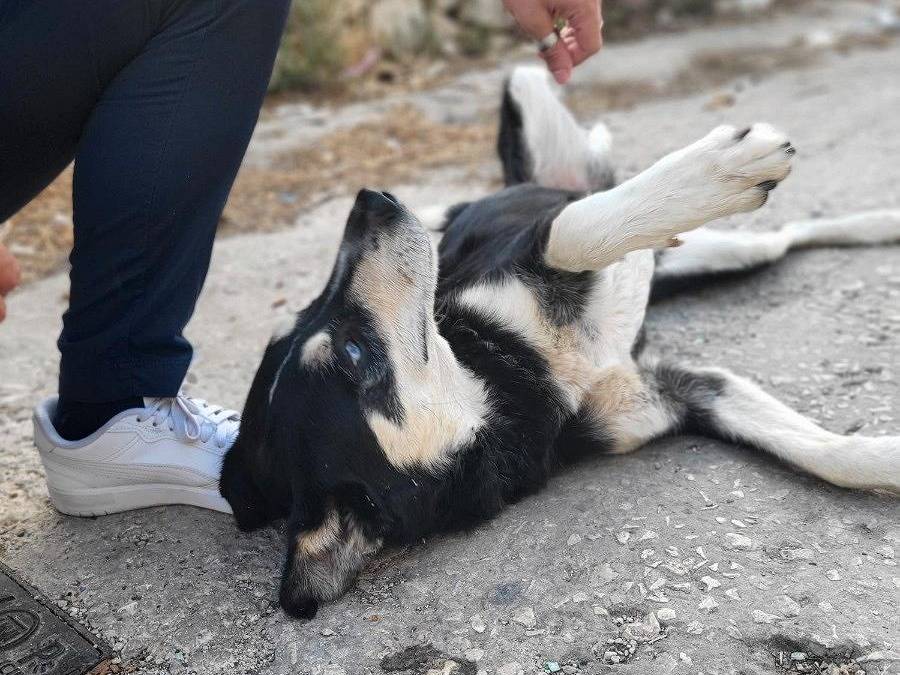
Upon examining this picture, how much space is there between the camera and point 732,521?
2.19 m

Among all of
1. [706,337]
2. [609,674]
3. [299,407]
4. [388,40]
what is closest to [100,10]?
[299,407]

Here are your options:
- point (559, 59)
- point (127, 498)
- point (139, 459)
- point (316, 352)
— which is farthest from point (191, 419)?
point (559, 59)

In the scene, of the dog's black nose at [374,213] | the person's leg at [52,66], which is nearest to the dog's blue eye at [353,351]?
the dog's black nose at [374,213]

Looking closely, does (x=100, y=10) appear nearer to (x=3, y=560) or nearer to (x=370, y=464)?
(x=370, y=464)

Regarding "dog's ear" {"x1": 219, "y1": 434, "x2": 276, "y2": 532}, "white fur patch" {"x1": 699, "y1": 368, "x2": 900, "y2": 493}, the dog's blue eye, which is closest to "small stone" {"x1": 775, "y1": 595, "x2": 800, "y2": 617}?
"white fur patch" {"x1": 699, "y1": 368, "x2": 900, "y2": 493}

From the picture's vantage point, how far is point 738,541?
2119mm

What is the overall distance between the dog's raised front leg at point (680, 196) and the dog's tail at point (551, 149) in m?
1.39

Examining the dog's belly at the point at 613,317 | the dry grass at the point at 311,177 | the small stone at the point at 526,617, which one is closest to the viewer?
the small stone at the point at 526,617

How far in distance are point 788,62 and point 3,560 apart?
23.9 feet

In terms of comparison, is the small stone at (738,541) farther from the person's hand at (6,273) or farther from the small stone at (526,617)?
the person's hand at (6,273)

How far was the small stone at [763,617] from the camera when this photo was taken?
187cm

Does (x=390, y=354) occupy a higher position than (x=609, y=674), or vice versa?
(x=390, y=354)

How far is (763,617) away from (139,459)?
5.19ft

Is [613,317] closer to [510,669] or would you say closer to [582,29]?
[582,29]
